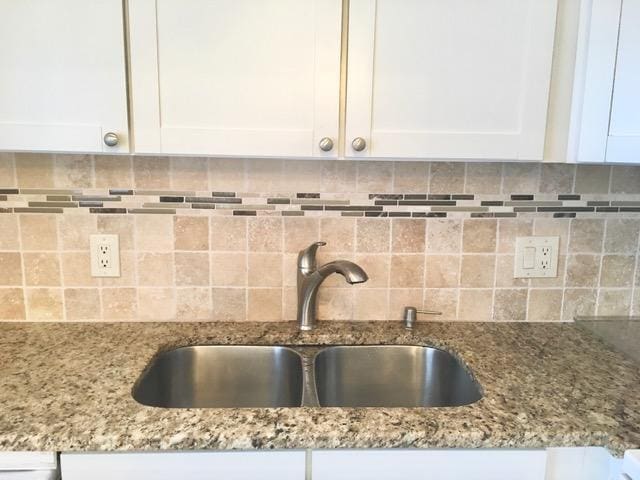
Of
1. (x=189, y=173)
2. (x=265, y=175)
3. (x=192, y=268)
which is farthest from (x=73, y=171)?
(x=265, y=175)

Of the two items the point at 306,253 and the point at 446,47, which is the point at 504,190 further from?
the point at 306,253

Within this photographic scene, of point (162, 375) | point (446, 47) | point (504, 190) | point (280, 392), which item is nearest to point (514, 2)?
point (446, 47)

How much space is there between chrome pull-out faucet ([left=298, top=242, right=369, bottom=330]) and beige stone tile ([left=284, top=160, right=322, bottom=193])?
0.18 meters

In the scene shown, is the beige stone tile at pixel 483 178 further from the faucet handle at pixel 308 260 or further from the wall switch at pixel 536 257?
the faucet handle at pixel 308 260

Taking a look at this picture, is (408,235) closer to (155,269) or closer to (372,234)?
(372,234)

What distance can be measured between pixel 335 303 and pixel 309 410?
0.52 m

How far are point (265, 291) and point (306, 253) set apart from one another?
0.20 metres

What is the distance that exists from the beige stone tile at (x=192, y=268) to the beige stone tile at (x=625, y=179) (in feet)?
4.07

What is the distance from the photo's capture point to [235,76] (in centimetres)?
106

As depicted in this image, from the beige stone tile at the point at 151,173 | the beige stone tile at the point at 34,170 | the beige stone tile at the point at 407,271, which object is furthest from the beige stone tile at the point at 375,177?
the beige stone tile at the point at 34,170

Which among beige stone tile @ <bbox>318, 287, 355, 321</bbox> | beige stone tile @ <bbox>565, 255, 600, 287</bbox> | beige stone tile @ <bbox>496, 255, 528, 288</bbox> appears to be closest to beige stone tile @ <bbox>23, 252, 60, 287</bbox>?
beige stone tile @ <bbox>318, 287, 355, 321</bbox>

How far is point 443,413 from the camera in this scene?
947mm

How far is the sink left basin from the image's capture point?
1.31m

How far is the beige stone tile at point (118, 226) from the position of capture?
1.37 meters
